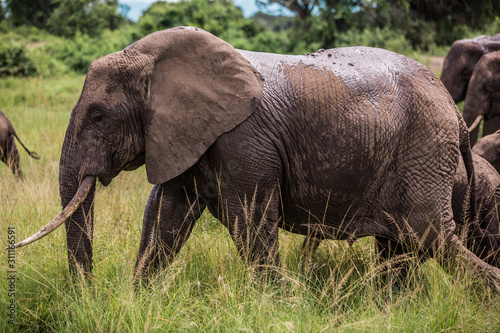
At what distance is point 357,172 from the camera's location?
3.26 metres

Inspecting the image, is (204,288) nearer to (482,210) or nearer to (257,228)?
(257,228)

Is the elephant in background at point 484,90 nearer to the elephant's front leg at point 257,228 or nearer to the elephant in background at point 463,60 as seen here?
the elephant in background at point 463,60

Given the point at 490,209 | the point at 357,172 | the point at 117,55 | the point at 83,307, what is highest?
the point at 117,55

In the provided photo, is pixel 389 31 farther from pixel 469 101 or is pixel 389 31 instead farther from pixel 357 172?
pixel 357 172

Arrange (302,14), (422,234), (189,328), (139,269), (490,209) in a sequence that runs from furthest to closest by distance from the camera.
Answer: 1. (302,14)
2. (490,209)
3. (422,234)
4. (139,269)
5. (189,328)

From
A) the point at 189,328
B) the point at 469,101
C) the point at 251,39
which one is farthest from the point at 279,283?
the point at 251,39

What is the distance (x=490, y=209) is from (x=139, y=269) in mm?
2865

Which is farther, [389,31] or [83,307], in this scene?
[389,31]

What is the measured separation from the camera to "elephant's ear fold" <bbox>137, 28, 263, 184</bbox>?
9.98ft

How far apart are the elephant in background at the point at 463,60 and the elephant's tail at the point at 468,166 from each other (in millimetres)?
5039

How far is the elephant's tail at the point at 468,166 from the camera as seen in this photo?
3646 millimetres

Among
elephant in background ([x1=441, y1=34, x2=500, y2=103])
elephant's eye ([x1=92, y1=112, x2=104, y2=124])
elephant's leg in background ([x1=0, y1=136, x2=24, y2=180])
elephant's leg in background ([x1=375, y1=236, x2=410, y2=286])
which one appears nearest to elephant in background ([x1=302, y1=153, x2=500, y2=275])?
elephant's leg in background ([x1=375, y1=236, x2=410, y2=286])

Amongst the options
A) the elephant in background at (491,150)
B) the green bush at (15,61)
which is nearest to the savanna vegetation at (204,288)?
the elephant in background at (491,150)

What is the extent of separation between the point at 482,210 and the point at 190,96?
265 cm
